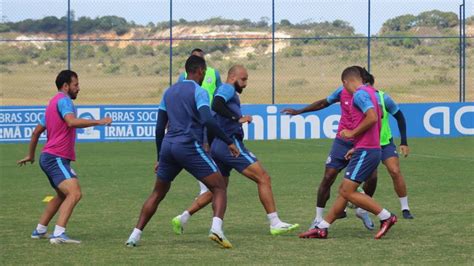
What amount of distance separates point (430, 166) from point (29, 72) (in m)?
37.8

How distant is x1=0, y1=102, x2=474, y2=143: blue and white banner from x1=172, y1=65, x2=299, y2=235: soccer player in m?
16.5

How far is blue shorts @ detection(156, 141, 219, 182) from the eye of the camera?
11.3 metres

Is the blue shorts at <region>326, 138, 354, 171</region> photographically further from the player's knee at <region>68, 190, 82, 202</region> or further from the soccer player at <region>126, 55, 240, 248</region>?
the player's knee at <region>68, 190, 82, 202</region>

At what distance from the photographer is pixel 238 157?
486 inches

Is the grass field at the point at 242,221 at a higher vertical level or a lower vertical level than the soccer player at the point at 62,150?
lower

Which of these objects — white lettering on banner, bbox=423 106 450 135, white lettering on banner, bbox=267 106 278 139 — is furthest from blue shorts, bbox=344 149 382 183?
white lettering on banner, bbox=423 106 450 135

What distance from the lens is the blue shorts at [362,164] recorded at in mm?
11930

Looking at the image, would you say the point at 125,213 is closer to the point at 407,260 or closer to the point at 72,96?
the point at 72,96

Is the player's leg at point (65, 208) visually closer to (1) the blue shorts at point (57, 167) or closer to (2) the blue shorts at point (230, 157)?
(1) the blue shorts at point (57, 167)

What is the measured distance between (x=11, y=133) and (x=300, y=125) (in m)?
7.19

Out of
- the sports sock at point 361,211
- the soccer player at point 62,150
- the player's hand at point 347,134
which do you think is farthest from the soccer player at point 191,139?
the sports sock at point 361,211

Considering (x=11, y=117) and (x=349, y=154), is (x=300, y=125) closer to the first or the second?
(x=11, y=117)

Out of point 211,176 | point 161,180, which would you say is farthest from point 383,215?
point 161,180


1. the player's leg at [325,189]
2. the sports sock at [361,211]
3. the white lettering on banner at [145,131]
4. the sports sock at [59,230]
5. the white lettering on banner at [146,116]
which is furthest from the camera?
the white lettering on banner at [145,131]
